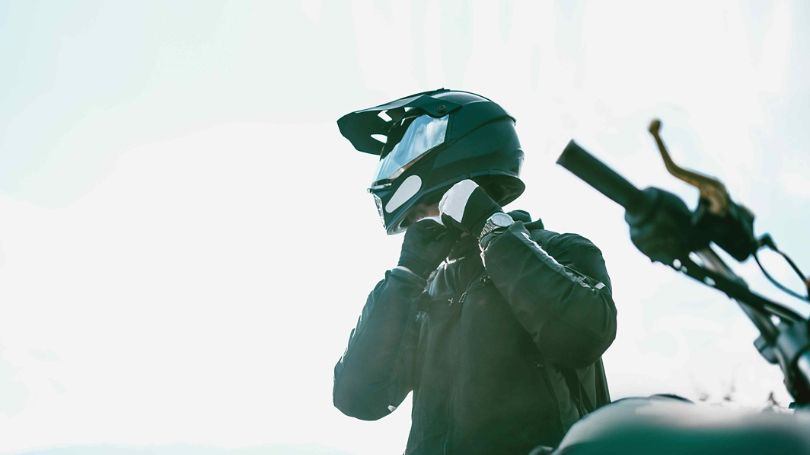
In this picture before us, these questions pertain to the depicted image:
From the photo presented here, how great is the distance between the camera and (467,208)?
340 cm

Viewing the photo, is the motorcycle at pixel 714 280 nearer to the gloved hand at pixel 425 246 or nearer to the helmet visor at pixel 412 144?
the gloved hand at pixel 425 246

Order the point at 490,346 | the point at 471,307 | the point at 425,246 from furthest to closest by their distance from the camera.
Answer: the point at 425,246 → the point at 471,307 → the point at 490,346

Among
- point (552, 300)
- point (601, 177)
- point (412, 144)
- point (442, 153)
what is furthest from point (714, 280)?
point (412, 144)

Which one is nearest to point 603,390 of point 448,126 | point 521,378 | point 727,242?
point 521,378

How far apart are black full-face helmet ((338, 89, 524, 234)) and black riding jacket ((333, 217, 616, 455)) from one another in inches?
16.2

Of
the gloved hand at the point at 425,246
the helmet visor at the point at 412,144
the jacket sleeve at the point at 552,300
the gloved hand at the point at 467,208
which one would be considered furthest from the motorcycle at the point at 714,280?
the helmet visor at the point at 412,144

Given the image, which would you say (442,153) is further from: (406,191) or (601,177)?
(601,177)

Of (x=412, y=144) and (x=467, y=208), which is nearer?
(x=467, y=208)

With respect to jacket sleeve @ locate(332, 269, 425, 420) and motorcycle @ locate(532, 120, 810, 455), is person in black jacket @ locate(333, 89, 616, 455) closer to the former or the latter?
jacket sleeve @ locate(332, 269, 425, 420)

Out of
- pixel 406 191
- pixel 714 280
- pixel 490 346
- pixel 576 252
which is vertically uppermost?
pixel 406 191

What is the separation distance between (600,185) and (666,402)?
24.2 inches

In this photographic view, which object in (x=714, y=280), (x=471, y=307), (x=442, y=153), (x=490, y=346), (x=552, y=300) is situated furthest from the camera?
(x=442, y=153)

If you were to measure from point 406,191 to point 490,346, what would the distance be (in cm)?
114

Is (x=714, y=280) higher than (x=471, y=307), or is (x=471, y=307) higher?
(x=471, y=307)
